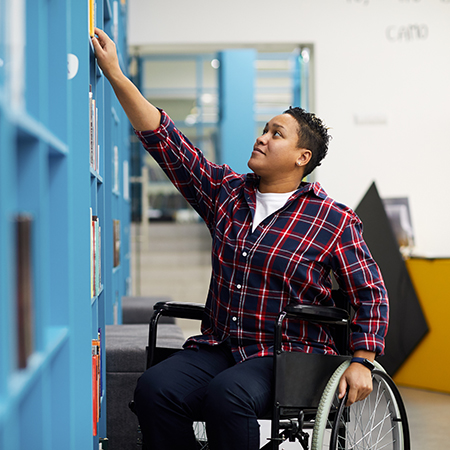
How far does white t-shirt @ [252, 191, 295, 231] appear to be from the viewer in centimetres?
185

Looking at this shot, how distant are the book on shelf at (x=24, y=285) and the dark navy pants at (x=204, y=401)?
29.2 inches

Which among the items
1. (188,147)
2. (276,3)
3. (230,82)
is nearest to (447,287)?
(188,147)

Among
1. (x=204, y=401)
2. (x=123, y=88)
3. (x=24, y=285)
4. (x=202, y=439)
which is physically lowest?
(x=202, y=439)

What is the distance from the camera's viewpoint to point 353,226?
70.7 inches

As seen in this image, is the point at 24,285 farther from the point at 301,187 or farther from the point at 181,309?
the point at 301,187

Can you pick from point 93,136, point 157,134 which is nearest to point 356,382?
point 157,134

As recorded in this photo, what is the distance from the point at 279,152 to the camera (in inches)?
74.0

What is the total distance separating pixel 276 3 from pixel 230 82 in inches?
57.2

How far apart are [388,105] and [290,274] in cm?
327

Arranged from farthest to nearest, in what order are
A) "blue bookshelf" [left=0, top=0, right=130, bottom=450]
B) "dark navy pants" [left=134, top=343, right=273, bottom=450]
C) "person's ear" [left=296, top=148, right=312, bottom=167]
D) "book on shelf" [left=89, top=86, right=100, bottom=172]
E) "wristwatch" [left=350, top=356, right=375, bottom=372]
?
"person's ear" [left=296, top=148, right=312, bottom=167] → "book on shelf" [left=89, top=86, right=100, bottom=172] → "wristwatch" [left=350, top=356, right=375, bottom=372] → "dark navy pants" [left=134, top=343, right=273, bottom=450] → "blue bookshelf" [left=0, top=0, right=130, bottom=450]

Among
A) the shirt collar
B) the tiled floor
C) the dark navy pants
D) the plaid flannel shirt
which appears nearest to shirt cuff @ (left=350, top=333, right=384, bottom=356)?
the plaid flannel shirt

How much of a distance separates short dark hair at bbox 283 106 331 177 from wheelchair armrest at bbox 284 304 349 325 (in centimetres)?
50

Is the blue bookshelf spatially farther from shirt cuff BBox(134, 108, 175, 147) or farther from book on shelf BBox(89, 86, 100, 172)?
shirt cuff BBox(134, 108, 175, 147)

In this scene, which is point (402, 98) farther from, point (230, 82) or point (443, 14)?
point (230, 82)
